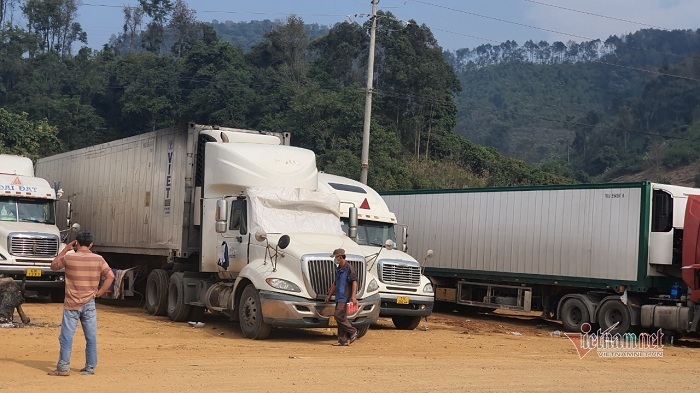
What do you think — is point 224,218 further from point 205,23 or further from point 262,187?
point 205,23

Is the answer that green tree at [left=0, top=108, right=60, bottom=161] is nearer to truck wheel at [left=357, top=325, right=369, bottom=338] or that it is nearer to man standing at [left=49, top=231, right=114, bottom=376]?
truck wheel at [left=357, top=325, right=369, bottom=338]

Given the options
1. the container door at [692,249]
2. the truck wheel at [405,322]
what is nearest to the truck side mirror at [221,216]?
the truck wheel at [405,322]

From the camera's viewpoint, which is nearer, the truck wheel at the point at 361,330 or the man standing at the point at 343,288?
the man standing at the point at 343,288

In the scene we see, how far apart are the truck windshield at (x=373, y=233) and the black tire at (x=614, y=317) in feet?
16.0

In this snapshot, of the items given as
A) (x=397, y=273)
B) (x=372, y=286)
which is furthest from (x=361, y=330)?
(x=397, y=273)

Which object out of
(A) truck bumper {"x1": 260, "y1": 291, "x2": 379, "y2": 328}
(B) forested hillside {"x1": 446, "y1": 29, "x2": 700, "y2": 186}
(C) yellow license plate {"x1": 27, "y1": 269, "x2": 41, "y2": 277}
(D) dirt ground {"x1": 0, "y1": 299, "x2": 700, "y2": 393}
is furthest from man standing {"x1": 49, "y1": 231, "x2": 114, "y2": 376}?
(B) forested hillside {"x1": 446, "y1": 29, "x2": 700, "y2": 186}

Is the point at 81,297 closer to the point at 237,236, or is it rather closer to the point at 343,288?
the point at 343,288

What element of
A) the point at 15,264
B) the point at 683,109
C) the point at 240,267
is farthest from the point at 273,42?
the point at 240,267

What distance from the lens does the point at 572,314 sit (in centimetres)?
2172

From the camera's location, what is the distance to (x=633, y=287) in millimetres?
20172

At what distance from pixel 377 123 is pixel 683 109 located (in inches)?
1833

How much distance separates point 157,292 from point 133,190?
8.96 feet

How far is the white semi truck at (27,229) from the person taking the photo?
22.3 metres

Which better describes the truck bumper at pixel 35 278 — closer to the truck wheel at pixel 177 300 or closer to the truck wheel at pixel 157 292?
the truck wheel at pixel 157 292
